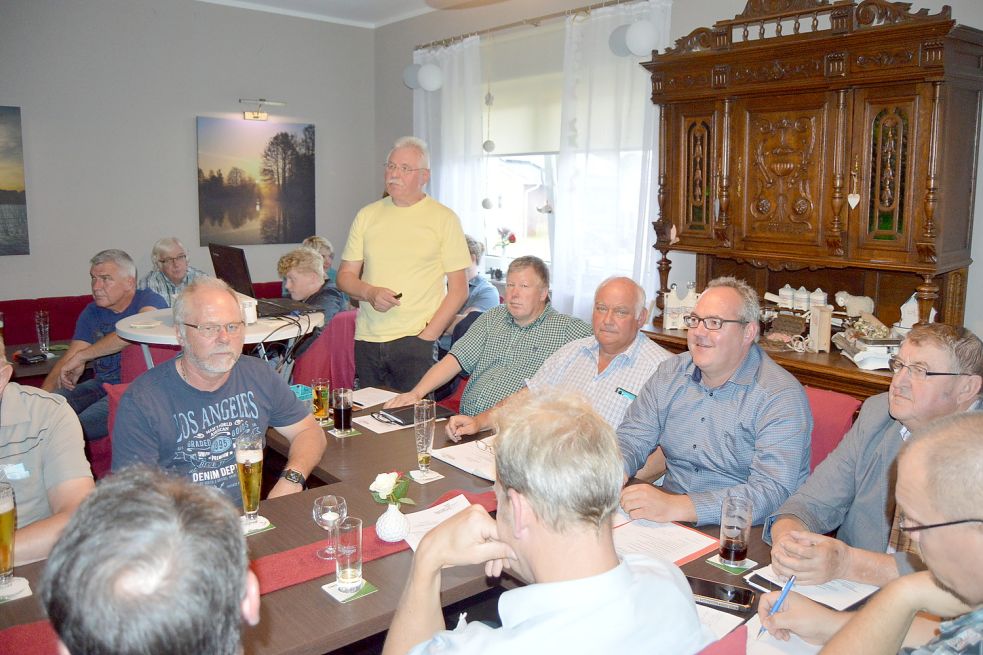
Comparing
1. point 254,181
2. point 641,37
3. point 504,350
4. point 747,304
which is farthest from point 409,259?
point 254,181

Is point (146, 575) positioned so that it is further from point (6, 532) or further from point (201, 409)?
point (201, 409)

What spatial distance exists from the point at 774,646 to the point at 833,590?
29cm

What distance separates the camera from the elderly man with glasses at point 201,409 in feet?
7.43

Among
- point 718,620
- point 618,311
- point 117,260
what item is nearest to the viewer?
point 718,620

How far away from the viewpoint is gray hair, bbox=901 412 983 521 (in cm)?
115

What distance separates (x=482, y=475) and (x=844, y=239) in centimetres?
248

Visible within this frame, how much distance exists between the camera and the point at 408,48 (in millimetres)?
7215

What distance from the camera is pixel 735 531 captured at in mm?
1761

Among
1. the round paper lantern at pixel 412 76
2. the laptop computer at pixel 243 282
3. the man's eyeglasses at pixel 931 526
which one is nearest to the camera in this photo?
the man's eyeglasses at pixel 931 526

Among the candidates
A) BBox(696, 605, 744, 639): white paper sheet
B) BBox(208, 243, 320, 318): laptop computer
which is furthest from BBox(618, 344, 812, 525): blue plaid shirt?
BBox(208, 243, 320, 318): laptop computer

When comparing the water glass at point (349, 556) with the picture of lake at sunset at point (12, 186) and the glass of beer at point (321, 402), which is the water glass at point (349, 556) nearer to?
the glass of beer at point (321, 402)

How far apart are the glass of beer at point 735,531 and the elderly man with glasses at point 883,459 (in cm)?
7

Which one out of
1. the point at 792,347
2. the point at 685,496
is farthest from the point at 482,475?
the point at 792,347

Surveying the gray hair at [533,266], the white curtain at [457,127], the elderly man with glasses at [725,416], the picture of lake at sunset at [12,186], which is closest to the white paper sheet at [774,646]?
the elderly man with glasses at [725,416]
